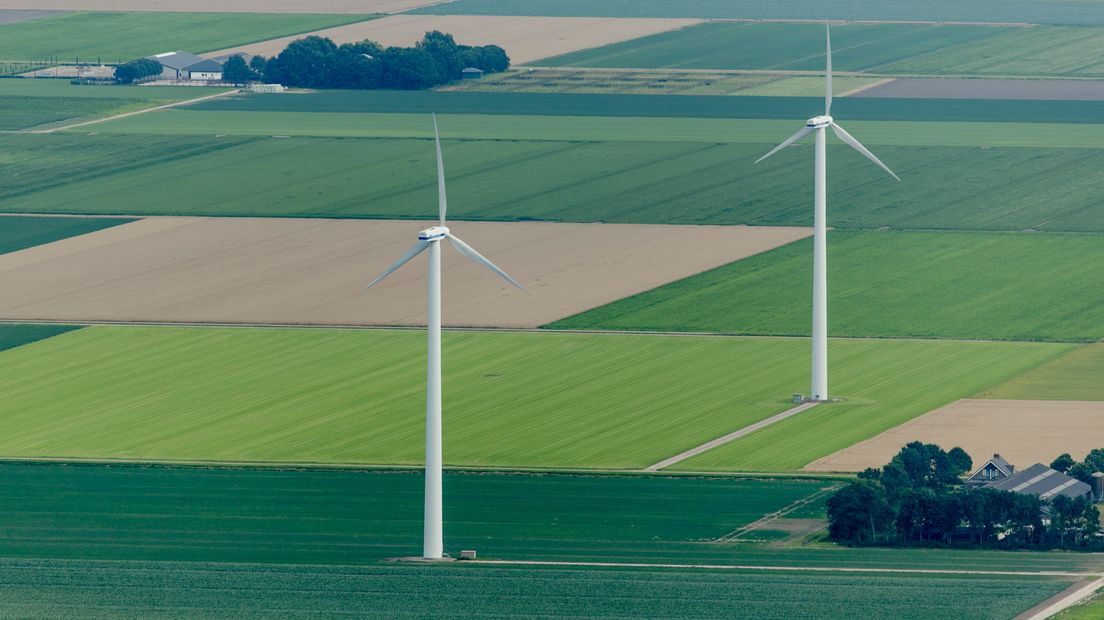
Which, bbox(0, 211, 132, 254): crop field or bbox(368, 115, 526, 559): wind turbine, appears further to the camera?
bbox(0, 211, 132, 254): crop field

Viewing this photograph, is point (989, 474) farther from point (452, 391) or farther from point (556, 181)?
point (556, 181)

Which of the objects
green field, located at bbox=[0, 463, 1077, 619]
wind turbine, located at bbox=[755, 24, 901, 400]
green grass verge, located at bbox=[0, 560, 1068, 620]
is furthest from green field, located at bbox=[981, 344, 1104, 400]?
green grass verge, located at bbox=[0, 560, 1068, 620]

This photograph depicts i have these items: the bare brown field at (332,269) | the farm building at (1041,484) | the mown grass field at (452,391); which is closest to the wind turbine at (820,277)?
the mown grass field at (452,391)

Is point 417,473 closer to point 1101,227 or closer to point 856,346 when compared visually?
point 856,346

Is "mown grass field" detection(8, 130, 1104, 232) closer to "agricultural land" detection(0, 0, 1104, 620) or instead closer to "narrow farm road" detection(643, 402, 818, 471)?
"agricultural land" detection(0, 0, 1104, 620)

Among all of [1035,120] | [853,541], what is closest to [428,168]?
[1035,120]

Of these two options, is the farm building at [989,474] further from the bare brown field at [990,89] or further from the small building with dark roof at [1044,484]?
the bare brown field at [990,89]
